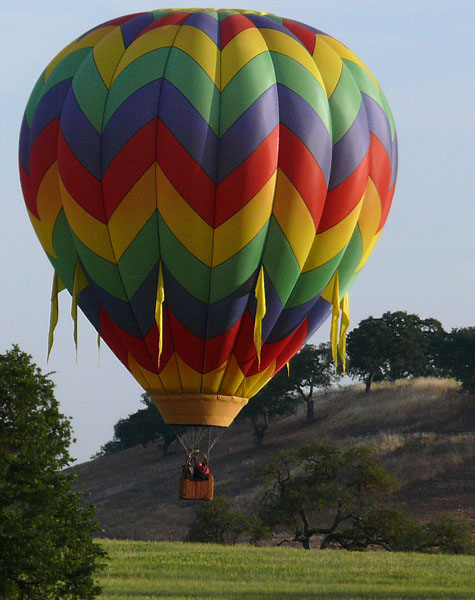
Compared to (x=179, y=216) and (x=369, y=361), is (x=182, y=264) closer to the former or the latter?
(x=179, y=216)

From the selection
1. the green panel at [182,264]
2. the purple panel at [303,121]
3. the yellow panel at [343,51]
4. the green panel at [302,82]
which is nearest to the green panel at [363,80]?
the yellow panel at [343,51]

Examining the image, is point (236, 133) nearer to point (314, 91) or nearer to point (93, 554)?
point (314, 91)

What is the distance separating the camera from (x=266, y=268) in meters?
25.8

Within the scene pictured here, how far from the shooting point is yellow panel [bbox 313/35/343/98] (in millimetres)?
26359

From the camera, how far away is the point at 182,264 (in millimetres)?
25156

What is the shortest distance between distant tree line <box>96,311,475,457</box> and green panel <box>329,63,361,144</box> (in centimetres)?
7254

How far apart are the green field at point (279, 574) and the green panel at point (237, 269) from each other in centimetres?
1034

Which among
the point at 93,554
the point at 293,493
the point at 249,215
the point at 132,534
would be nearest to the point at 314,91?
the point at 249,215

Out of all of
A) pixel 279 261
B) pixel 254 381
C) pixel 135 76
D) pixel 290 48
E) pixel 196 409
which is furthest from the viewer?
pixel 254 381

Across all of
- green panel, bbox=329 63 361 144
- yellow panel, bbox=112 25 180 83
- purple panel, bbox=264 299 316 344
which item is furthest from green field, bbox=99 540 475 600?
yellow panel, bbox=112 25 180 83

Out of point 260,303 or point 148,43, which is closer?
point 260,303

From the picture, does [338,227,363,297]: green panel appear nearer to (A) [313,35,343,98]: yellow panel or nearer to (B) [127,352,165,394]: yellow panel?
(A) [313,35,343,98]: yellow panel

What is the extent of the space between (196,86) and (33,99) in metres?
5.50

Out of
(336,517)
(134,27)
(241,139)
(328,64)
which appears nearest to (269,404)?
(336,517)
